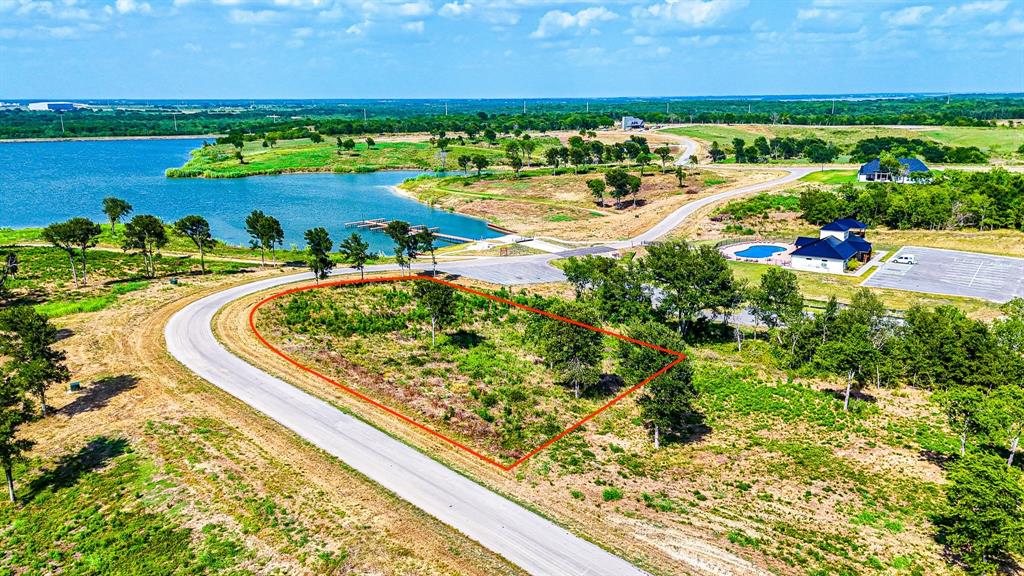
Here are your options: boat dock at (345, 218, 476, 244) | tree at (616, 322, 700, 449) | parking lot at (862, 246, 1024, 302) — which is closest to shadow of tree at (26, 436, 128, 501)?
tree at (616, 322, 700, 449)

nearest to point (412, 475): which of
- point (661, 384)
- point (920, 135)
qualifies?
point (661, 384)

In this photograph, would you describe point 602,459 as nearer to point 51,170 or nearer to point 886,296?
point 886,296

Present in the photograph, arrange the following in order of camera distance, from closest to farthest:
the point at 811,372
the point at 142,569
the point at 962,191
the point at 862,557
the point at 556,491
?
the point at 142,569, the point at 862,557, the point at 556,491, the point at 811,372, the point at 962,191

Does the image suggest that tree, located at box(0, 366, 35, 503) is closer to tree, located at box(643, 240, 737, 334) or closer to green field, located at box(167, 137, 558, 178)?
tree, located at box(643, 240, 737, 334)

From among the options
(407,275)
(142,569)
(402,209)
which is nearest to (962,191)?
(407,275)

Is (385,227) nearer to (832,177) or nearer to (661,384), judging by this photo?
(661,384)

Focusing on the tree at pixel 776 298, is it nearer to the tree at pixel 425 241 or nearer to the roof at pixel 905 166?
the tree at pixel 425 241
